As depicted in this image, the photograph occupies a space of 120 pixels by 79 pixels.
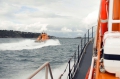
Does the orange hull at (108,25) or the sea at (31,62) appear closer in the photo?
the orange hull at (108,25)

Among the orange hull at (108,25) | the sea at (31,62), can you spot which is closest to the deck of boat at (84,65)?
the sea at (31,62)

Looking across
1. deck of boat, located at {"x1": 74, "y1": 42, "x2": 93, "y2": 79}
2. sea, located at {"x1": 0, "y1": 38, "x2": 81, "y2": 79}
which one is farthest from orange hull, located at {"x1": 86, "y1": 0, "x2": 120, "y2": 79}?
deck of boat, located at {"x1": 74, "y1": 42, "x2": 93, "y2": 79}

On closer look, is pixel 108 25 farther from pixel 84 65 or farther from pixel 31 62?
pixel 31 62

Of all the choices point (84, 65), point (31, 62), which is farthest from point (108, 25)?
point (31, 62)

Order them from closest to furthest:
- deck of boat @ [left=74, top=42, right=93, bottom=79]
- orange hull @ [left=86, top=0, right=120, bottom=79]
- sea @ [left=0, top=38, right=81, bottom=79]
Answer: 1. orange hull @ [left=86, top=0, right=120, bottom=79]
2. deck of boat @ [left=74, top=42, right=93, bottom=79]
3. sea @ [left=0, top=38, right=81, bottom=79]

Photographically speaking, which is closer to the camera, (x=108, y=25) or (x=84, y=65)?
(x=108, y=25)

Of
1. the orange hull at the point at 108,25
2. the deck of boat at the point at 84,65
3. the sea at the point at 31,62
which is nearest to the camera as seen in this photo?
the orange hull at the point at 108,25

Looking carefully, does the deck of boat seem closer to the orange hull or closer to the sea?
the sea

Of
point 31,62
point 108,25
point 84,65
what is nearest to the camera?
point 108,25

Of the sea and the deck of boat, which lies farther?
the sea

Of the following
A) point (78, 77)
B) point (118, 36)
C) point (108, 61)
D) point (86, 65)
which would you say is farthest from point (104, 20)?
point (86, 65)

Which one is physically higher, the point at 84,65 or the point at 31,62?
the point at 84,65

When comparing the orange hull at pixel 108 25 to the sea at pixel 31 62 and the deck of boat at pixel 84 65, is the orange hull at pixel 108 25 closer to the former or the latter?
the sea at pixel 31 62

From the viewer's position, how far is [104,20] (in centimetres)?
362
